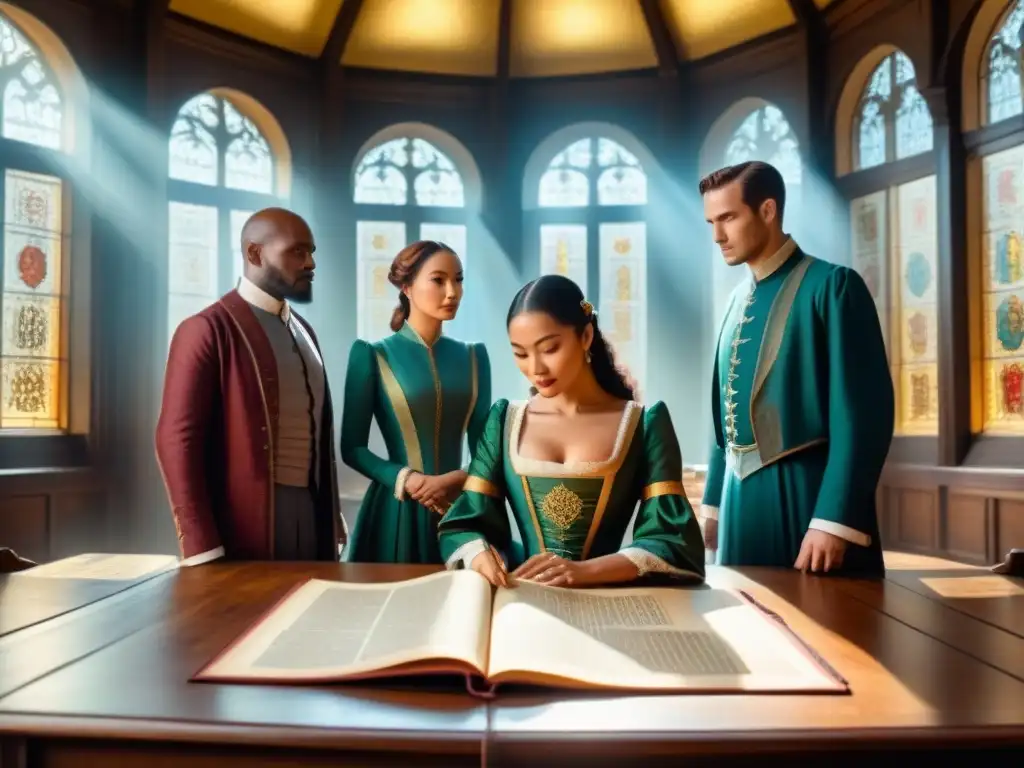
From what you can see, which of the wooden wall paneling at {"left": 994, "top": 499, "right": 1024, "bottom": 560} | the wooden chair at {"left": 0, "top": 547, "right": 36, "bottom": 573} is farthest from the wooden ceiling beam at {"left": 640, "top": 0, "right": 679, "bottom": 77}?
the wooden chair at {"left": 0, "top": 547, "right": 36, "bottom": 573}

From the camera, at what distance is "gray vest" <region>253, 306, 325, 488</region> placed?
2541 millimetres

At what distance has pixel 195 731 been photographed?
0.96 meters

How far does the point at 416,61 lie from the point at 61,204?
2.64 m

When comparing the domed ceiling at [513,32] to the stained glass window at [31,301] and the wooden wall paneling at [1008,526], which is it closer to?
the stained glass window at [31,301]

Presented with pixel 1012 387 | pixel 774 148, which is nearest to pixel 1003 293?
pixel 1012 387

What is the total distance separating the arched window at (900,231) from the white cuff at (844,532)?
3.83 metres

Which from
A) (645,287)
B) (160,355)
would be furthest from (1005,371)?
(160,355)

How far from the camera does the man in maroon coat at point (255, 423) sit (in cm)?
228

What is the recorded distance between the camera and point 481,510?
196 cm

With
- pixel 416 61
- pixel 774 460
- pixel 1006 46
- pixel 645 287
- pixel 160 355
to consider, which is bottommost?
pixel 774 460

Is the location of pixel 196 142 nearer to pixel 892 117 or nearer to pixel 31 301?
pixel 31 301

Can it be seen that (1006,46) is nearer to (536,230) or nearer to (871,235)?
(871,235)

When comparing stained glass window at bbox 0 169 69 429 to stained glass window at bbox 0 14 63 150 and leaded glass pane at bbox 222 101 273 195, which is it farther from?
leaded glass pane at bbox 222 101 273 195

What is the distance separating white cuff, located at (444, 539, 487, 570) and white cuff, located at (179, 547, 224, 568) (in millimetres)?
642
